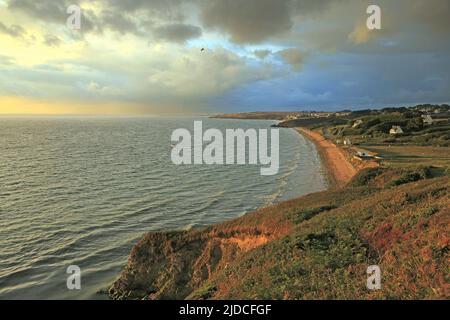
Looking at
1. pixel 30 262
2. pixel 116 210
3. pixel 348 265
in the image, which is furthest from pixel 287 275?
pixel 116 210

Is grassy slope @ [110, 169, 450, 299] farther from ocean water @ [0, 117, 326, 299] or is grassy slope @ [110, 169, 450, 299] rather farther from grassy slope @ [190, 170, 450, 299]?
ocean water @ [0, 117, 326, 299]

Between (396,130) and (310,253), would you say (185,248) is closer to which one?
(310,253)

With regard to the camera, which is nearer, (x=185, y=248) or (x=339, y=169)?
(x=185, y=248)

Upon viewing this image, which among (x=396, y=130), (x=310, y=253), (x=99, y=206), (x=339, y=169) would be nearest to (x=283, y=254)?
(x=310, y=253)

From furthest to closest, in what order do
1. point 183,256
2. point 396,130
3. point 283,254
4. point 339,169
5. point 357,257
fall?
point 396,130 < point 339,169 < point 183,256 < point 283,254 < point 357,257

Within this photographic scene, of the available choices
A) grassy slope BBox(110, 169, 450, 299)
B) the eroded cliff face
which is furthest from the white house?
the eroded cliff face

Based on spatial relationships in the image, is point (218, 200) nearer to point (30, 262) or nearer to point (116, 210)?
point (116, 210)
